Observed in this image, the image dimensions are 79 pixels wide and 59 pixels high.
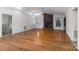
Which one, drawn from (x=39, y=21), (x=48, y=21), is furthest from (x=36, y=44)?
(x=48, y=21)

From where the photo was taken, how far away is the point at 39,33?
35.8 feet

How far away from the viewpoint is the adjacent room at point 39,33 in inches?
195

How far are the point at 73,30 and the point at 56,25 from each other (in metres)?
9.36

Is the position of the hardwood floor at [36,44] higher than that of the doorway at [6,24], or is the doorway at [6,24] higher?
the doorway at [6,24]

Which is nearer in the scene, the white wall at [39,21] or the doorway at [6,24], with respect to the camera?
the doorway at [6,24]

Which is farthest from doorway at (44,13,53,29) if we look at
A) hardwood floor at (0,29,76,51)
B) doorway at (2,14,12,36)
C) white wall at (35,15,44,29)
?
hardwood floor at (0,29,76,51)

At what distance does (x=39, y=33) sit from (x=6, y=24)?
3603 mm

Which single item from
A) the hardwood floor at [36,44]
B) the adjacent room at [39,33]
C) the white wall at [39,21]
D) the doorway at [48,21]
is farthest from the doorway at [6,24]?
the doorway at [48,21]

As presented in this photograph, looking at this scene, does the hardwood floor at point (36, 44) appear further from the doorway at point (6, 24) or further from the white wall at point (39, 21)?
the white wall at point (39, 21)

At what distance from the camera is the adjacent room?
496cm
